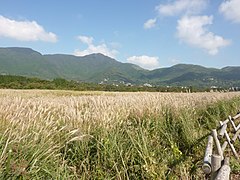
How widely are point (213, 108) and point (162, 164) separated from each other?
295 inches

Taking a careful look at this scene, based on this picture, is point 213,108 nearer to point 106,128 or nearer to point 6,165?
point 106,128

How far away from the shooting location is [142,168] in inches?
181

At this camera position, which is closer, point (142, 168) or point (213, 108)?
point (142, 168)

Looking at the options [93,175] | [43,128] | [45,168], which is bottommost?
[93,175]

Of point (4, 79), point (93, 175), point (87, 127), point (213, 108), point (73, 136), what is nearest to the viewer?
point (93, 175)

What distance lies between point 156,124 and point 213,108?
18.6ft

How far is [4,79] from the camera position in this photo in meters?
94.9

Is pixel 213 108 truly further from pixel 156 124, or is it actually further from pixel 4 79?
pixel 4 79

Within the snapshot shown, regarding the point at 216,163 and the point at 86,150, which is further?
the point at 86,150

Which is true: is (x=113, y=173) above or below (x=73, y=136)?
below

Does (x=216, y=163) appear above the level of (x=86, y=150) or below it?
above

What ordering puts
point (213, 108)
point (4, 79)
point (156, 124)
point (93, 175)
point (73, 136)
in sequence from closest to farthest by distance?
1. point (93, 175)
2. point (73, 136)
3. point (156, 124)
4. point (213, 108)
5. point (4, 79)

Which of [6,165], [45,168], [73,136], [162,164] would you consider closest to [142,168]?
[162,164]

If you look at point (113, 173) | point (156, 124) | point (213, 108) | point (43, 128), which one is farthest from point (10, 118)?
point (213, 108)
